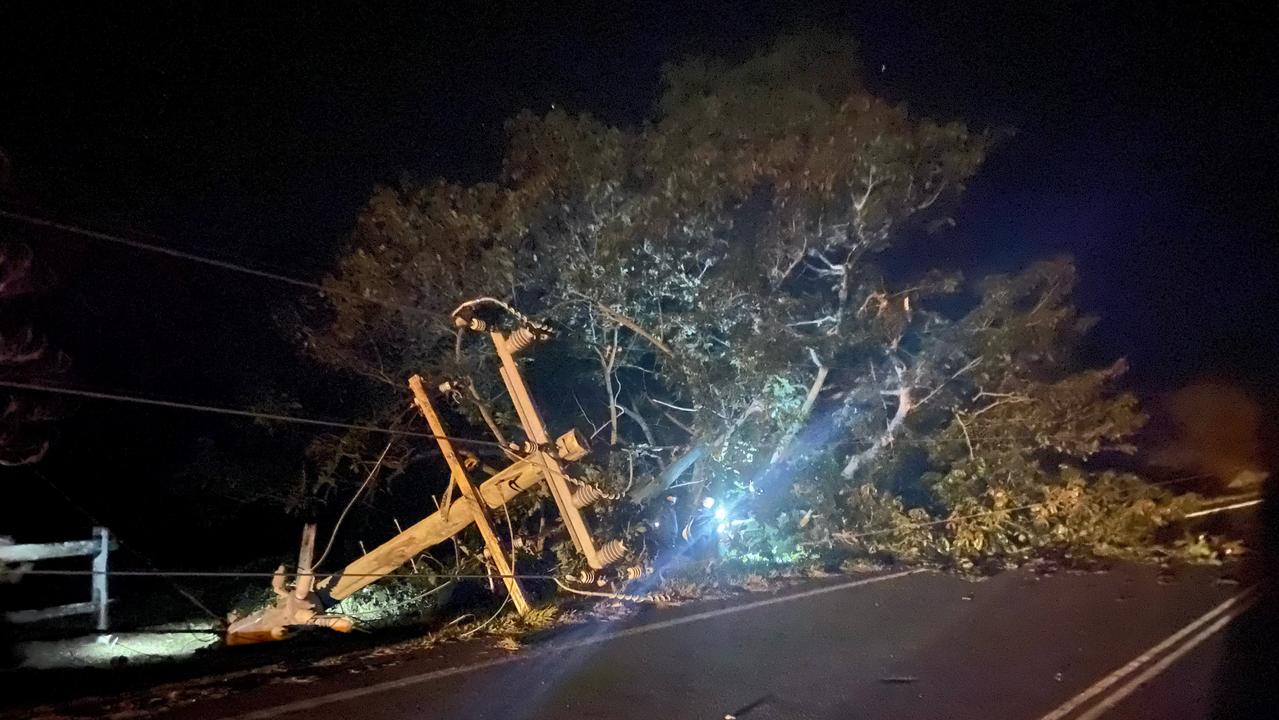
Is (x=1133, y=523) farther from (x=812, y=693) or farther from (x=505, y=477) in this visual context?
(x=505, y=477)

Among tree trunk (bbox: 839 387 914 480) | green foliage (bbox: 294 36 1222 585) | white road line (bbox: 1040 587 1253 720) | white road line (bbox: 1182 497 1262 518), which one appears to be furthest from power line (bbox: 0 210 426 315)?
white road line (bbox: 1182 497 1262 518)

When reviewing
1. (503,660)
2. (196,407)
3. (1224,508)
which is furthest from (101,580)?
(1224,508)

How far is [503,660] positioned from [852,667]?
276 centimetres

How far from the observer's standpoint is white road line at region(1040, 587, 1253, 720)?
6.56m

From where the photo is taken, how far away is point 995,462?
13273 mm

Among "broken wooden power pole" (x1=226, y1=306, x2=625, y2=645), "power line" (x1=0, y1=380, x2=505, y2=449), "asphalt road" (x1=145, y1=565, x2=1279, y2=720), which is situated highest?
"power line" (x1=0, y1=380, x2=505, y2=449)

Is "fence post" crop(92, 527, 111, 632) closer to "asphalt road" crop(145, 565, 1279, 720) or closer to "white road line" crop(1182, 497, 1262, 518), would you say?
"asphalt road" crop(145, 565, 1279, 720)

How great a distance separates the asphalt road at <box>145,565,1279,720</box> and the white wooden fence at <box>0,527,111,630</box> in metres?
4.76

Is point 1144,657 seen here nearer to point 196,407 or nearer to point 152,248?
point 196,407

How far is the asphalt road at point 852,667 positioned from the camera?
20.3ft

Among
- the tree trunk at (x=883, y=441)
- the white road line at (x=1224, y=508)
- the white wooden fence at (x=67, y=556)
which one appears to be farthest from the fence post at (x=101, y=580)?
the white road line at (x=1224, y=508)

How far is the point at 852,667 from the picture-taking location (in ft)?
24.0

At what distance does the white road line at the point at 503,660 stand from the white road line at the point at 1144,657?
3173 millimetres

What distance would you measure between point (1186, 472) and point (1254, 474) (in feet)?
5.39
